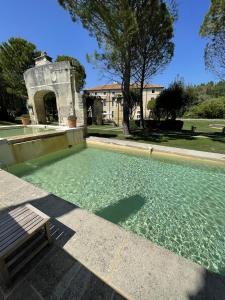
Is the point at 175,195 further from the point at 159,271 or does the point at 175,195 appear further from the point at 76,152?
the point at 76,152

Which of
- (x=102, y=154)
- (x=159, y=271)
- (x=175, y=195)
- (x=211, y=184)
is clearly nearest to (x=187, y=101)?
(x=102, y=154)

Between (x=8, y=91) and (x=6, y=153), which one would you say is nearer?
(x=6, y=153)

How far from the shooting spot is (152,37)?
12.5 metres

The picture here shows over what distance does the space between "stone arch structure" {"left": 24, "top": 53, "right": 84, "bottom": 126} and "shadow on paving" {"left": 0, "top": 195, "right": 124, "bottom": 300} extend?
11.0 meters

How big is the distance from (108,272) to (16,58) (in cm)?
2532

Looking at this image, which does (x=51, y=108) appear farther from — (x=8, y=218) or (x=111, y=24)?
(x=8, y=218)

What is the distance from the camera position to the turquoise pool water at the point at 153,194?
3.30m

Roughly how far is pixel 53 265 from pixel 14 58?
25.0m

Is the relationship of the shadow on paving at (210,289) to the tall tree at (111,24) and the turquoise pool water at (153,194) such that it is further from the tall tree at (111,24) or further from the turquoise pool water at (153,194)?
the tall tree at (111,24)

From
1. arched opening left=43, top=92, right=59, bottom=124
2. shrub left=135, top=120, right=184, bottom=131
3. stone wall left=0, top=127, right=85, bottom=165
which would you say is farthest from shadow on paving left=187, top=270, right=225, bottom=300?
arched opening left=43, top=92, right=59, bottom=124

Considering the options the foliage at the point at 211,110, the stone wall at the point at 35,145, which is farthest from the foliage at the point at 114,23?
the foliage at the point at 211,110

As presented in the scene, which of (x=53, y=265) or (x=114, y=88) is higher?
(x=114, y=88)

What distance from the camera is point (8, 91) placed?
23.1 metres

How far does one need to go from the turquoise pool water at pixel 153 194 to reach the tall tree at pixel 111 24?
7502 mm
